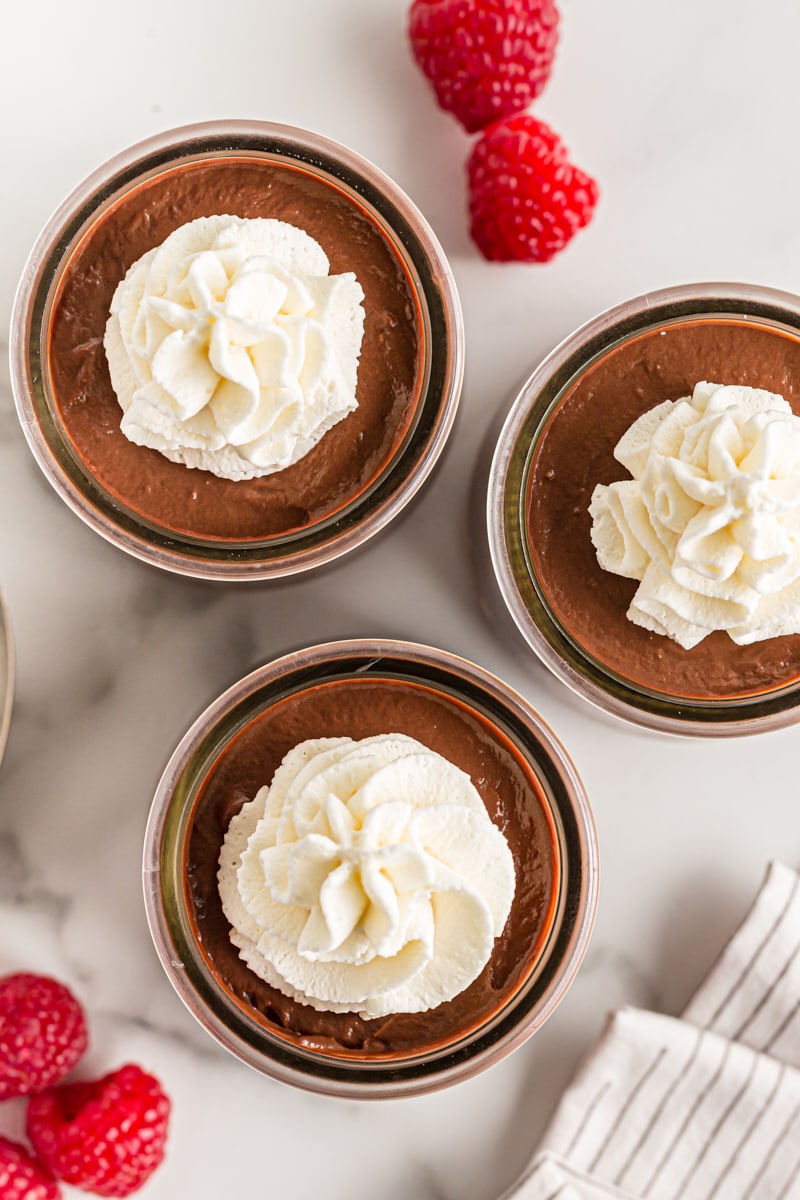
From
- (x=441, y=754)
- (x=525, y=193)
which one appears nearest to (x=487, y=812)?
(x=441, y=754)

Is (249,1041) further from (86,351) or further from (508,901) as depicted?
(86,351)

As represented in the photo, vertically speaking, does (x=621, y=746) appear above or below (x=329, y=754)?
above

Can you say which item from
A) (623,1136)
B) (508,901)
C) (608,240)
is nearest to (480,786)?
(508,901)

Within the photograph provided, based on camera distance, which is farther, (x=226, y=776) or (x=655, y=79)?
(x=655, y=79)

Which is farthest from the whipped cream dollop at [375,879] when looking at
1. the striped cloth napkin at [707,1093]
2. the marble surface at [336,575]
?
the striped cloth napkin at [707,1093]

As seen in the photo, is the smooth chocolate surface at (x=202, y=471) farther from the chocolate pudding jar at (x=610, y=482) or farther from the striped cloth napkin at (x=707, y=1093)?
the striped cloth napkin at (x=707, y=1093)

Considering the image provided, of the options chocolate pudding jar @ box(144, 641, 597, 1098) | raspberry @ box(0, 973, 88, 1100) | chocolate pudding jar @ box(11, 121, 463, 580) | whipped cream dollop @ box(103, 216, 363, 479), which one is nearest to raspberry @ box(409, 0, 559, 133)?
chocolate pudding jar @ box(11, 121, 463, 580)

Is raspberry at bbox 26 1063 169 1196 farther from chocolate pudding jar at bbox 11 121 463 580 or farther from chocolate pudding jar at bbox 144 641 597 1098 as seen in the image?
chocolate pudding jar at bbox 11 121 463 580

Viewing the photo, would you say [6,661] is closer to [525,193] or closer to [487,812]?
[487,812]
